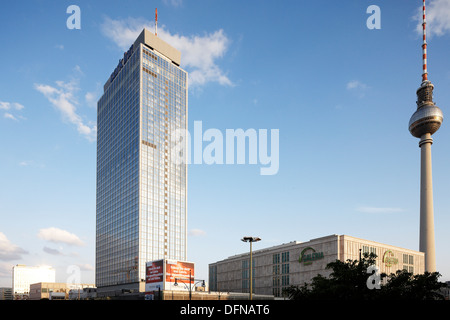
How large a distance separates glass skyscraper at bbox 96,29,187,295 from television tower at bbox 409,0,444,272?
97.6 m

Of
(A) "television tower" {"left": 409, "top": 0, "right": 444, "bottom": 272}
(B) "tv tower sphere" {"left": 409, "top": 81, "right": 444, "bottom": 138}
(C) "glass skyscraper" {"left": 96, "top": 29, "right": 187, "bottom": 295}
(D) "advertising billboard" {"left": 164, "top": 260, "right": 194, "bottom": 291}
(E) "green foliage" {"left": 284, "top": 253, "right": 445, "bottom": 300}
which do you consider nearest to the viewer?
(E) "green foliage" {"left": 284, "top": 253, "right": 445, "bottom": 300}

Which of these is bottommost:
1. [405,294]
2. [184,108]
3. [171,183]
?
[405,294]

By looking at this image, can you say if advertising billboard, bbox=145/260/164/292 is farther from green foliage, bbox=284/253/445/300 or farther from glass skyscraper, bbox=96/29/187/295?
green foliage, bbox=284/253/445/300

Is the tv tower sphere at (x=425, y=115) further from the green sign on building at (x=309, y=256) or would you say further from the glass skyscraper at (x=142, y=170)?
the glass skyscraper at (x=142, y=170)

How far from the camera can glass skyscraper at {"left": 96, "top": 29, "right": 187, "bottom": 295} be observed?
15112cm

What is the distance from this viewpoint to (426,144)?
158 meters

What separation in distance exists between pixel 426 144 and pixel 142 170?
386 ft

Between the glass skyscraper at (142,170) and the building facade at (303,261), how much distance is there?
3580 cm

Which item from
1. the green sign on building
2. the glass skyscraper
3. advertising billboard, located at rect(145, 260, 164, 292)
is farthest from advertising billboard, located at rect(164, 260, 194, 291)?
the glass skyscraper

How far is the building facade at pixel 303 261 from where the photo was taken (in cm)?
9825
